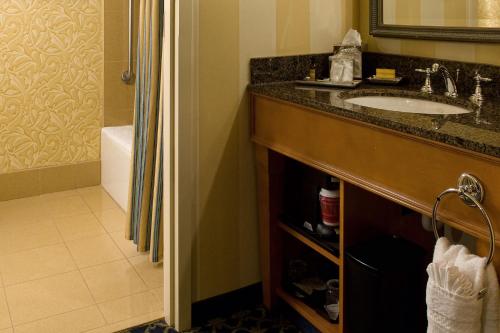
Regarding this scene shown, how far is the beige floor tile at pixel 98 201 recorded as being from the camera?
3.18 meters

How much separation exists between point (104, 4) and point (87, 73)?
43cm

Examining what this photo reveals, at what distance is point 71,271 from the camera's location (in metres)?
2.43

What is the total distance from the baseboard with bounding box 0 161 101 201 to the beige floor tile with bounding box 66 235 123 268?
30.8 inches

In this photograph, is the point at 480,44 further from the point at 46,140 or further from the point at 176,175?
the point at 46,140

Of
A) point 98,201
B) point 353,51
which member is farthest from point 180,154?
point 98,201

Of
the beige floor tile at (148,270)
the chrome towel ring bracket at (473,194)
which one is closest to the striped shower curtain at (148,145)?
the beige floor tile at (148,270)

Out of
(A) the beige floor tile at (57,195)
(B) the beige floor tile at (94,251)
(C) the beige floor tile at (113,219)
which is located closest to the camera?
(B) the beige floor tile at (94,251)

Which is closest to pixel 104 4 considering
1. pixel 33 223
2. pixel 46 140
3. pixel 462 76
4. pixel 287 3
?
pixel 46 140

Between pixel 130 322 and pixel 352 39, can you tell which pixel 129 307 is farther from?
pixel 352 39

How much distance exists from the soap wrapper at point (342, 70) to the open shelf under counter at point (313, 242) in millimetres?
559

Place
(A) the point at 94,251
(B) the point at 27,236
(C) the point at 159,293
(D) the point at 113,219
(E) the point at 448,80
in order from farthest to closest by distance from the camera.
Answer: (D) the point at 113,219 < (B) the point at 27,236 < (A) the point at 94,251 < (C) the point at 159,293 < (E) the point at 448,80

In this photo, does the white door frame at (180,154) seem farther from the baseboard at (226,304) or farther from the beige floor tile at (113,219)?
the beige floor tile at (113,219)

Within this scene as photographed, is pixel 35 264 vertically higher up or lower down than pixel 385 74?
lower down

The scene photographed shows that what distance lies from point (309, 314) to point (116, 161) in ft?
5.63
